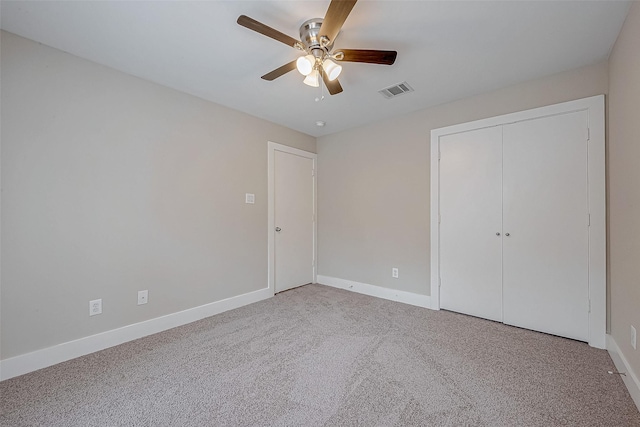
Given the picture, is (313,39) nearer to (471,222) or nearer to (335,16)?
(335,16)

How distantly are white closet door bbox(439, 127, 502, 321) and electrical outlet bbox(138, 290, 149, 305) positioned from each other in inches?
123

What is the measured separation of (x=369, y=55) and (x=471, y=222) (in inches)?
81.9

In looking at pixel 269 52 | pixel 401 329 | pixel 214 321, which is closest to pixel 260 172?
pixel 269 52

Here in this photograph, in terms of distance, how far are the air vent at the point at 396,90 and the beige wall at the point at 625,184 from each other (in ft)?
4.76

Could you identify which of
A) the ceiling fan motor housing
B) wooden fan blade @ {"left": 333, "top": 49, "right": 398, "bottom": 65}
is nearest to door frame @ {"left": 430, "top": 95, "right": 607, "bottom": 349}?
wooden fan blade @ {"left": 333, "top": 49, "right": 398, "bottom": 65}

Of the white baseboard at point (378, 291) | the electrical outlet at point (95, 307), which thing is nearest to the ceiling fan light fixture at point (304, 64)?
the electrical outlet at point (95, 307)

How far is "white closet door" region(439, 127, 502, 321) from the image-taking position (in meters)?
2.71

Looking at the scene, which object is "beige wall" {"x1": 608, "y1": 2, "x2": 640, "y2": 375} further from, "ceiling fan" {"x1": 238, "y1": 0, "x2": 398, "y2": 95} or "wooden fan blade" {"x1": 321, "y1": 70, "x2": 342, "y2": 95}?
"wooden fan blade" {"x1": 321, "y1": 70, "x2": 342, "y2": 95}

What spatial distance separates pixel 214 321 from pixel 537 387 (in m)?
2.75

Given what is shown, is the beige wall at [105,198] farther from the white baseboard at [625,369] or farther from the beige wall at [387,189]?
Result: the white baseboard at [625,369]

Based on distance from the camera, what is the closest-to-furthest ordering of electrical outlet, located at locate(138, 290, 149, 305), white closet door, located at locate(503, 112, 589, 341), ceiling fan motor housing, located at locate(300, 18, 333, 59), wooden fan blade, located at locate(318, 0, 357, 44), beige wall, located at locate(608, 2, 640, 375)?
wooden fan blade, located at locate(318, 0, 357, 44)
beige wall, located at locate(608, 2, 640, 375)
ceiling fan motor housing, located at locate(300, 18, 333, 59)
white closet door, located at locate(503, 112, 589, 341)
electrical outlet, located at locate(138, 290, 149, 305)

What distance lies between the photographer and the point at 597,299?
2.20m

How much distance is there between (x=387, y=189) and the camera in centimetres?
351

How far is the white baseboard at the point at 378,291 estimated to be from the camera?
3203 millimetres
